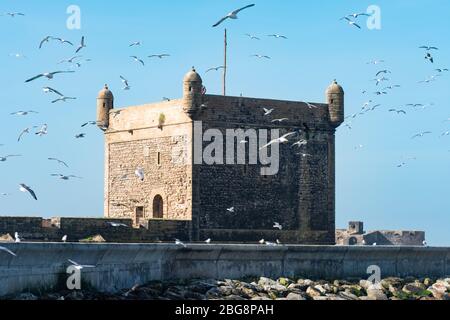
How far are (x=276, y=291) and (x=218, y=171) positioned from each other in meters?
12.1

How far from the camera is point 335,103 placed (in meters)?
45.9

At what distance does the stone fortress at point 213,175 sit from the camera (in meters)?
42.6

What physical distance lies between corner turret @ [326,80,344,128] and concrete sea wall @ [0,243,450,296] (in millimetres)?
7636

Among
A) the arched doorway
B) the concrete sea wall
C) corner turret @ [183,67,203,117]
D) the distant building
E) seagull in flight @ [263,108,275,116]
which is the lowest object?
the concrete sea wall

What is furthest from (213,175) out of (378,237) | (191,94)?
(378,237)

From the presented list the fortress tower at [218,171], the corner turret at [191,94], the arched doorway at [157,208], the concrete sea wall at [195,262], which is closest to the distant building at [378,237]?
the fortress tower at [218,171]

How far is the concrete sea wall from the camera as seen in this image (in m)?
24.7

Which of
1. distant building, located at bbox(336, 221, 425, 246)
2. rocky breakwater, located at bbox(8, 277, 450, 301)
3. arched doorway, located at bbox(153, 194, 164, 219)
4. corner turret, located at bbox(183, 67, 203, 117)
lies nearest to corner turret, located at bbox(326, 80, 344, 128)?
corner turret, located at bbox(183, 67, 203, 117)

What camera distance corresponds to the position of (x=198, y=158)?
1682 inches

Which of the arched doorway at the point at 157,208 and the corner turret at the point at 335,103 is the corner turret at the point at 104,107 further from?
the corner turret at the point at 335,103

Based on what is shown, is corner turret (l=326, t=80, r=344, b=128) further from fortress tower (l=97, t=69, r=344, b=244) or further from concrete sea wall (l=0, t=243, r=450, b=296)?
concrete sea wall (l=0, t=243, r=450, b=296)

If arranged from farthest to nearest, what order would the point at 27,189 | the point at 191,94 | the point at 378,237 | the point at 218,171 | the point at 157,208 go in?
the point at 378,237, the point at 157,208, the point at 218,171, the point at 191,94, the point at 27,189

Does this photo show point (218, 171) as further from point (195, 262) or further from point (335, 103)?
point (195, 262)
